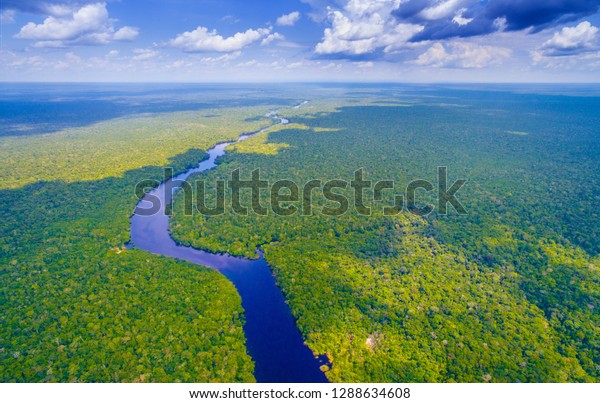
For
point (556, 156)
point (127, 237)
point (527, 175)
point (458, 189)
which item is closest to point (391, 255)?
point (458, 189)

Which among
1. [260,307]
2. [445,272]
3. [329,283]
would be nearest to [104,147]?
[260,307]

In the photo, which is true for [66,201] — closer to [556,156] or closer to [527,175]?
[527,175]

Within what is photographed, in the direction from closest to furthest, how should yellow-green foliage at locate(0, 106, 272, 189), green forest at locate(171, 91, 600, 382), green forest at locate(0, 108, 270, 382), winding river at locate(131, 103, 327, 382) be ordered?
green forest at locate(0, 108, 270, 382), green forest at locate(171, 91, 600, 382), winding river at locate(131, 103, 327, 382), yellow-green foliage at locate(0, 106, 272, 189)

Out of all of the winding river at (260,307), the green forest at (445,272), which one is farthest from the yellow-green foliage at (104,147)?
the winding river at (260,307)

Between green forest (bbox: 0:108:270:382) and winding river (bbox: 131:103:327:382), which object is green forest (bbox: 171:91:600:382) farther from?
green forest (bbox: 0:108:270:382)

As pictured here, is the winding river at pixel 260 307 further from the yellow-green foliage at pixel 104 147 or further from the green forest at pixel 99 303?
the yellow-green foliage at pixel 104 147

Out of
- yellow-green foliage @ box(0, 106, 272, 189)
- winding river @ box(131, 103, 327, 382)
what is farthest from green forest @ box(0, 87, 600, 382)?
yellow-green foliage @ box(0, 106, 272, 189)

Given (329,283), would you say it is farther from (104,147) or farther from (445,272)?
(104,147)
